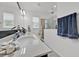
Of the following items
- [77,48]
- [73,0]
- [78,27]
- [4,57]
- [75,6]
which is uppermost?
[73,0]

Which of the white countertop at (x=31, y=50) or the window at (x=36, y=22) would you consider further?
the window at (x=36, y=22)

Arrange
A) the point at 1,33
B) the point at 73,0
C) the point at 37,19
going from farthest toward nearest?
1. the point at 37,19
2. the point at 73,0
3. the point at 1,33

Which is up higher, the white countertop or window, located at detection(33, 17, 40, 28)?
window, located at detection(33, 17, 40, 28)

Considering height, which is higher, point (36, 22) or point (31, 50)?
point (36, 22)

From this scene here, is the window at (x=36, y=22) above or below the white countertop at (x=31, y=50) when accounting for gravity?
above

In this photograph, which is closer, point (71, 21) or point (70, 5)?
point (71, 21)

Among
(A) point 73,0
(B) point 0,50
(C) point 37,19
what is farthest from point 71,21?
(C) point 37,19

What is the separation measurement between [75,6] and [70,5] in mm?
303

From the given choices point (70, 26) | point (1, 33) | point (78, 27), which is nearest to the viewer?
point (1, 33)

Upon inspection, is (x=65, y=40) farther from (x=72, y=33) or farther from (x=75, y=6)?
(x=75, y=6)

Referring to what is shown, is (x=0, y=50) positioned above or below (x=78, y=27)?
below

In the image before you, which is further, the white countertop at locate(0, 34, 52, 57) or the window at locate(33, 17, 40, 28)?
the window at locate(33, 17, 40, 28)

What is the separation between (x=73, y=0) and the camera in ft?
8.58

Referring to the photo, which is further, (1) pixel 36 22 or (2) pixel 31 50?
(1) pixel 36 22
